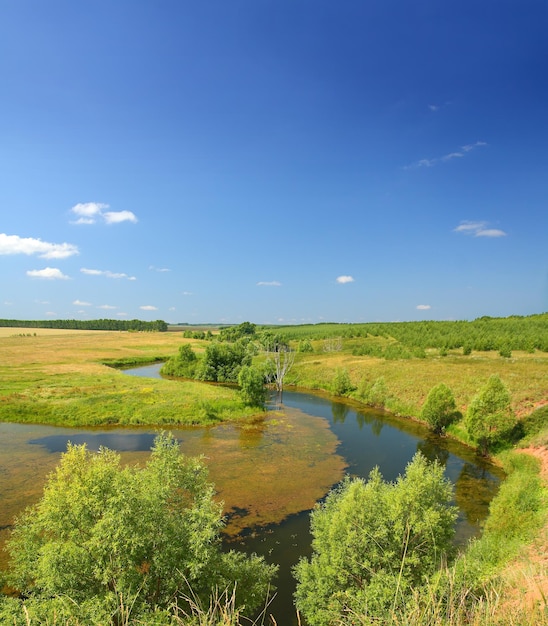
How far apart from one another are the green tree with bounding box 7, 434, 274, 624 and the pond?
606 centimetres

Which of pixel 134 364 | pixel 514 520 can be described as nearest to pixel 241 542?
pixel 514 520

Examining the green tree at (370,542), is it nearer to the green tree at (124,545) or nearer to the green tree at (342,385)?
the green tree at (124,545)

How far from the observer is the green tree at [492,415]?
33.6 metres

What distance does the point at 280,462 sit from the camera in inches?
1320

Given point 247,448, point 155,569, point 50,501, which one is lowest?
point 247,448

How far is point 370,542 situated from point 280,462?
2041cm

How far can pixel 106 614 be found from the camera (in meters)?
9.62

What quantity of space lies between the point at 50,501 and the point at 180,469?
14.8 feet

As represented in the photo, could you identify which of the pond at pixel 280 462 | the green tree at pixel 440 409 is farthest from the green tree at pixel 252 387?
the green tree at pixel 440 409

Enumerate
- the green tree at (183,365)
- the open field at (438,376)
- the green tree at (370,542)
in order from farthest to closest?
1. the green tree at (183,365)
2. the open field at (438,376)
3. the green tree at (370,542)

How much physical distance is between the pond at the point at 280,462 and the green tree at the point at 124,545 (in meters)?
6.06

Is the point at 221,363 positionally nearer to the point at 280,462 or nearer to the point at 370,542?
the point at 280,462

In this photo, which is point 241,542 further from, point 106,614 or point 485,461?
point 485,461

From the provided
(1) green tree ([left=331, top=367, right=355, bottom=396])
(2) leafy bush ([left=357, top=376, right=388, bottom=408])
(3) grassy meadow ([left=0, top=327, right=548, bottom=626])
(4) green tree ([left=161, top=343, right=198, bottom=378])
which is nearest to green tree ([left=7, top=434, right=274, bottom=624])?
(3) grassy meadow ([left=0, top=327, right=548, bottom=626])
